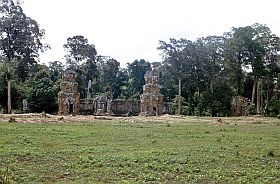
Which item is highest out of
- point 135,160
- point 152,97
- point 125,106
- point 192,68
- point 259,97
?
point 192,68

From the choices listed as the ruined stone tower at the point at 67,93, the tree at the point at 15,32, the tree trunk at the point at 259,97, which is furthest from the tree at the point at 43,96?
the tree trunk at the point at 259,97

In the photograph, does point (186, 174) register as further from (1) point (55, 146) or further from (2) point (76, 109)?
(2) point (76, 109)

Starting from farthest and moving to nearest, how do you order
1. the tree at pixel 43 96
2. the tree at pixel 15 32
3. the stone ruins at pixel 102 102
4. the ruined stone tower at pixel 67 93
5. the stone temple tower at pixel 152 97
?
the tree at pixel 43 96 → the stone temple tower at pixel 152 97 → the stone ruins at pixel 102 102 → the ruined stone tower at pixel 67 93 → the tree at pixel 15 32

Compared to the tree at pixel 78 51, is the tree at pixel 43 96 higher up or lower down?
lower down

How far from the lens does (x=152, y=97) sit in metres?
61.9

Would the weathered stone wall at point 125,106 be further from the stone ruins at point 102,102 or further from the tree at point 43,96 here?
the tree at point 43,96

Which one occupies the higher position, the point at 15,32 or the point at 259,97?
the point at 15,32

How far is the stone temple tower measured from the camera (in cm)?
6206

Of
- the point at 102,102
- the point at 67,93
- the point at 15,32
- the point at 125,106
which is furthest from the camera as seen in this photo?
the point at 125,106

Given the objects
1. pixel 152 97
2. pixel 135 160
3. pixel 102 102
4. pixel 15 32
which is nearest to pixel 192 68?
pixel 152 97

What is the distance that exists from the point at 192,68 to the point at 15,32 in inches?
1123

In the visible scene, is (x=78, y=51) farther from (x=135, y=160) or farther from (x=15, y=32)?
(x=135, y=160)

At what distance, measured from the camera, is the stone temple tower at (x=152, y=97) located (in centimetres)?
6206

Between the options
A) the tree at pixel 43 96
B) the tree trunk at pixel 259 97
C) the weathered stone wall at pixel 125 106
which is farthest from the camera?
the weathered stone wall at pixel 125 106
